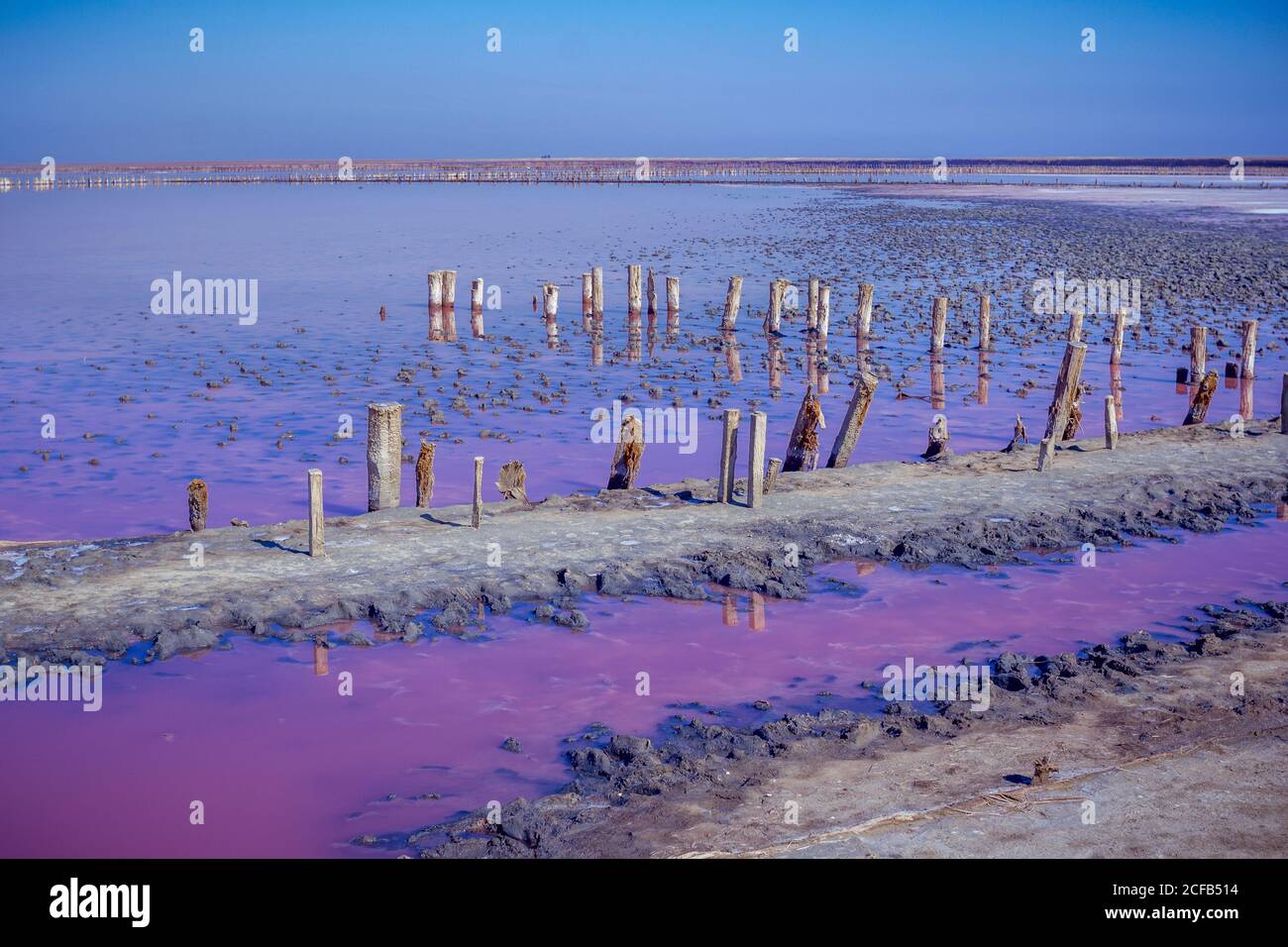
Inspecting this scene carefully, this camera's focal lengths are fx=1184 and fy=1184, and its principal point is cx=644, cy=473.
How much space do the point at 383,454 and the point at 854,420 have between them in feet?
Answer: 20.1

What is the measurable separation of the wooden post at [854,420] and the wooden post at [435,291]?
17.8 meters

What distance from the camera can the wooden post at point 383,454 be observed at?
13.1 m

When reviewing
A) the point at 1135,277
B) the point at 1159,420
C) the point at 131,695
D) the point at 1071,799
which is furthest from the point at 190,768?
the point at 1135,277

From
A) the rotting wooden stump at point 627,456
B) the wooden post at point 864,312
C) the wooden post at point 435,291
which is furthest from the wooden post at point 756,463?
the wooden post at point 435,291

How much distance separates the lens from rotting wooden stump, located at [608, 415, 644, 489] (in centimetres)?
1395

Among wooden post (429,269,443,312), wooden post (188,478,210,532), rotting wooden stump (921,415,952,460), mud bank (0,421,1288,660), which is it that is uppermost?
wooden post (429,269,443,312)

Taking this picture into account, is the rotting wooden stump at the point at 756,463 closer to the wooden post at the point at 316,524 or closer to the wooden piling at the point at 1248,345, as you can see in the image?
the wooden post at the point at 316,524

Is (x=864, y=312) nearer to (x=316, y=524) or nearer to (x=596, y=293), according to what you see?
(x=596, y=293)

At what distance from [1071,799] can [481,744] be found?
4221mm

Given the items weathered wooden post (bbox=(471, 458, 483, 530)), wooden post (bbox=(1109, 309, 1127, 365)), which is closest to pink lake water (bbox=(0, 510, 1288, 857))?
weathered wooden post (bbox=(471, 458, 483, 530))

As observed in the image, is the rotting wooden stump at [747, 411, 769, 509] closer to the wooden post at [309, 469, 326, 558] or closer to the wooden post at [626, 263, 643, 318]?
the wooden post at [309, 469, 326, 558]

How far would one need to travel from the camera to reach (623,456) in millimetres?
14016

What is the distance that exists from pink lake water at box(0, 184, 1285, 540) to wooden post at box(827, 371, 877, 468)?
2.23 metres

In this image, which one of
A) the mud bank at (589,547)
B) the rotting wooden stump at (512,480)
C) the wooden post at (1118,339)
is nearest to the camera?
the mud bank at (589,547)
